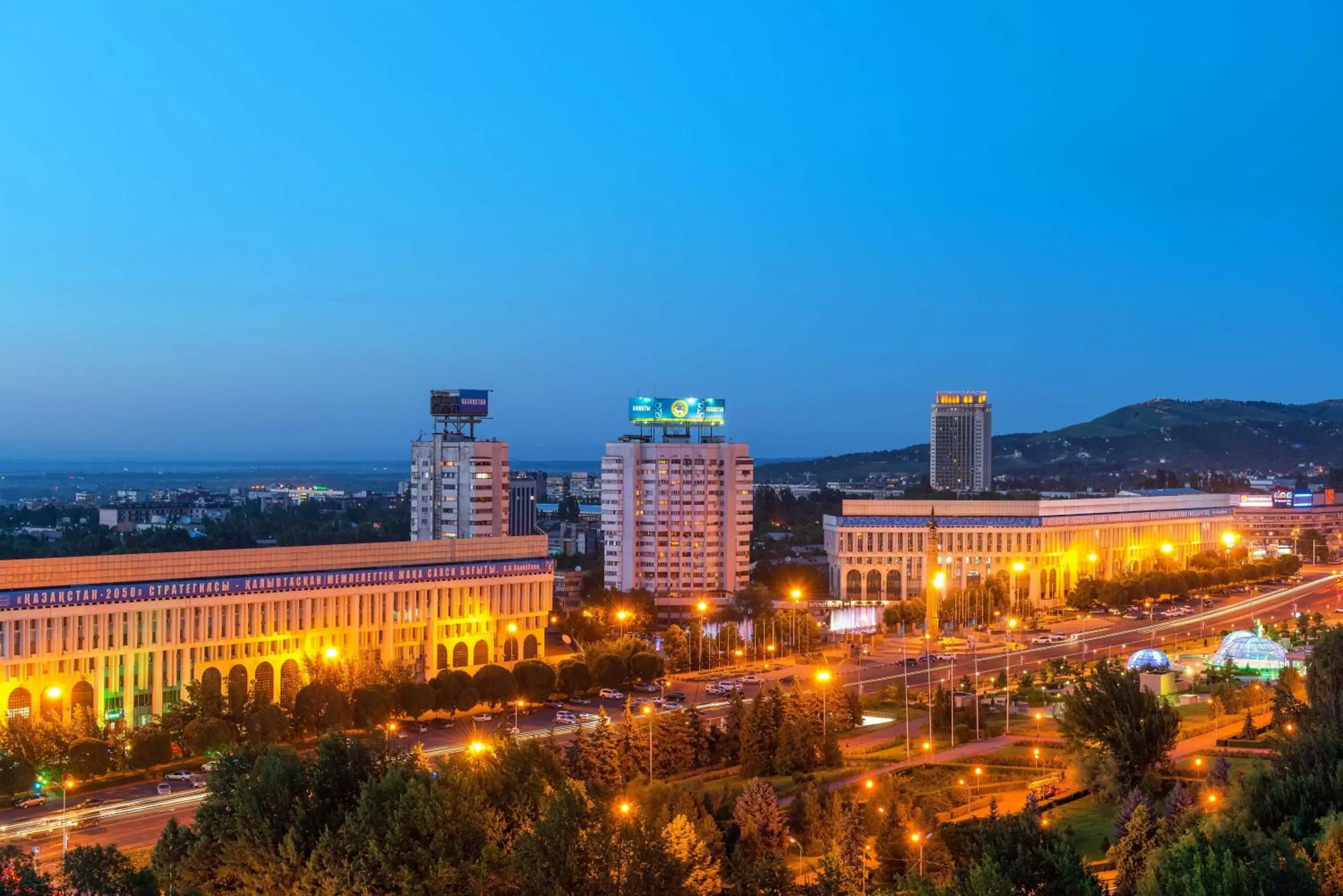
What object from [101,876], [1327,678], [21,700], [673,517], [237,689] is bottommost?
[101,876]

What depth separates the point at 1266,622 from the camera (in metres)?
91.2

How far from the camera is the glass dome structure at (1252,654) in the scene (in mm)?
68562

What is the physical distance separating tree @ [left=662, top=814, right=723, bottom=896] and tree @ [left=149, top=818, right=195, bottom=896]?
1005 centimetres

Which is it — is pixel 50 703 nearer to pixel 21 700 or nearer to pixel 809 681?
pixel 21 700

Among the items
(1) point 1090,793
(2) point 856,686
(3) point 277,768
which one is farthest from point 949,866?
(2) point 856,686

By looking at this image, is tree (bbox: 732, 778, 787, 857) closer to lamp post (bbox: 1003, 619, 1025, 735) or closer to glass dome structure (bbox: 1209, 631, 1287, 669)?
lamp post (bbox: 1003, 619, 1025, 735)

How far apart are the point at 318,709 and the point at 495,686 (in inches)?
314

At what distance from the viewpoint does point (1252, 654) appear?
6938 cm

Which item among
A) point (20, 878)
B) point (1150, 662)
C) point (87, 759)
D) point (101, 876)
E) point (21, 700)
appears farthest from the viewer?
point (1150, 662)

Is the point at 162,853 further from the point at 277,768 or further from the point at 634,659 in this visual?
the point at 634,659

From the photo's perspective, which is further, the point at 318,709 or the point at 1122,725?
the point at 318,709

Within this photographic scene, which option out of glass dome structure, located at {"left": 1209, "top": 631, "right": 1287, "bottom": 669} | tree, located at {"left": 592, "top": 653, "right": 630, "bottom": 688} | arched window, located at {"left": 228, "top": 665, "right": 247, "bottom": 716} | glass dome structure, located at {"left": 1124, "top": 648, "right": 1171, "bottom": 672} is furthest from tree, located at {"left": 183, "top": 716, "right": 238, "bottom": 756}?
glass dome structure, located at {"left": 1209, "top": 631, "right": 1287, "bottom": 669}

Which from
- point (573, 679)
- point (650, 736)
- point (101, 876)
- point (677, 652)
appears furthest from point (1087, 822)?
point (677, 652)

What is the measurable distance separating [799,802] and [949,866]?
19.9 ft
